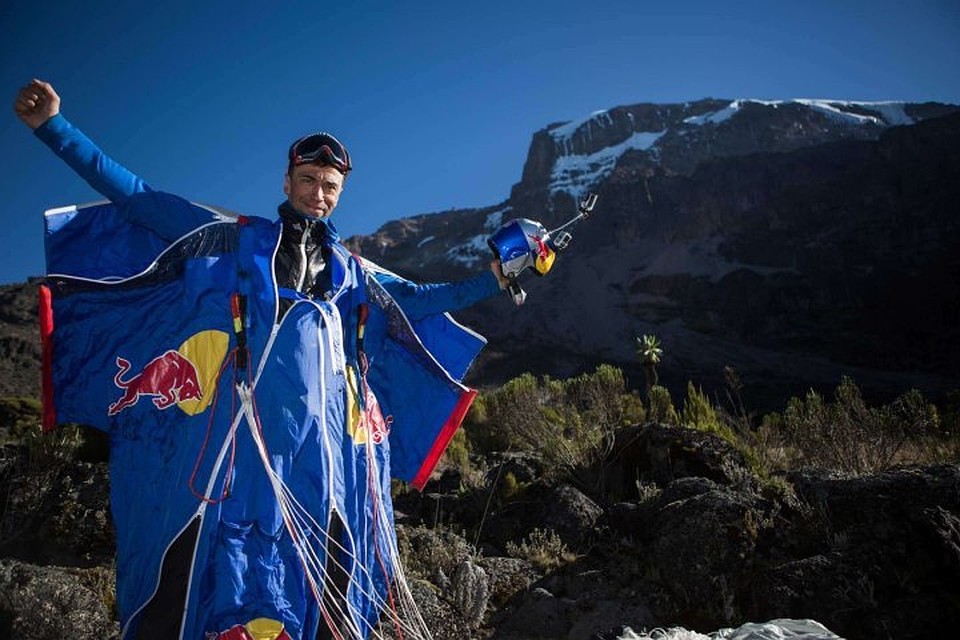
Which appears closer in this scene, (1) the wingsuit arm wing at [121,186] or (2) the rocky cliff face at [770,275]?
(1) the wingsuit arm wing at [121,186]

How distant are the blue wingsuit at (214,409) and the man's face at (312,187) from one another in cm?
16

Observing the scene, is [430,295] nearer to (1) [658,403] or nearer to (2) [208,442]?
(2) [208,442]

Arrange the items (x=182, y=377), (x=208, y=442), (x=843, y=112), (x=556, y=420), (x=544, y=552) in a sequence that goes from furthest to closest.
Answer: (x=843, y=112) → (x=556, y=420) → (x=544, y=552) → (x=182, y=377) → (x=208, y=442)

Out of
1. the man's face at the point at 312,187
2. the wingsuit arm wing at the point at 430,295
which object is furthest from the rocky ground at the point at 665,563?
the man's face at the point at 312,187

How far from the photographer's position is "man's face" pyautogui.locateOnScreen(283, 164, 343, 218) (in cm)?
239

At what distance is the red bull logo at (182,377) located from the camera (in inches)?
77.5

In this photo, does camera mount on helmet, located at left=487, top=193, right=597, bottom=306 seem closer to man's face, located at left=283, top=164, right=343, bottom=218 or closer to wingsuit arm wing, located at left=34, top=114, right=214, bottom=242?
man's face, located at left=283, top=164, right=343, bottom=218

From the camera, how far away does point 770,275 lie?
202 ft

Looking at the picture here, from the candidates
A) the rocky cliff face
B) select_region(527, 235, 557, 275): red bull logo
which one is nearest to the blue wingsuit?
select_region(527, 235, 557, 275): red bull logo

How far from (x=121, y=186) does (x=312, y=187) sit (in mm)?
739

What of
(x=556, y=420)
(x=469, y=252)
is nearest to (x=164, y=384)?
(x=556, y=420)

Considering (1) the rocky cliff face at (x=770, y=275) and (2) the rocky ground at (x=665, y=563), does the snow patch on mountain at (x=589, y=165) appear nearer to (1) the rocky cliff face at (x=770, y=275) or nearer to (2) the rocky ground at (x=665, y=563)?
(1) the rocky cliff face at (x=770, y=275)

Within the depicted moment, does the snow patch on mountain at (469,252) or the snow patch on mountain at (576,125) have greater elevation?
the snow patch on mountain at (576,125)

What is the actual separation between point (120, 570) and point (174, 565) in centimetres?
28
